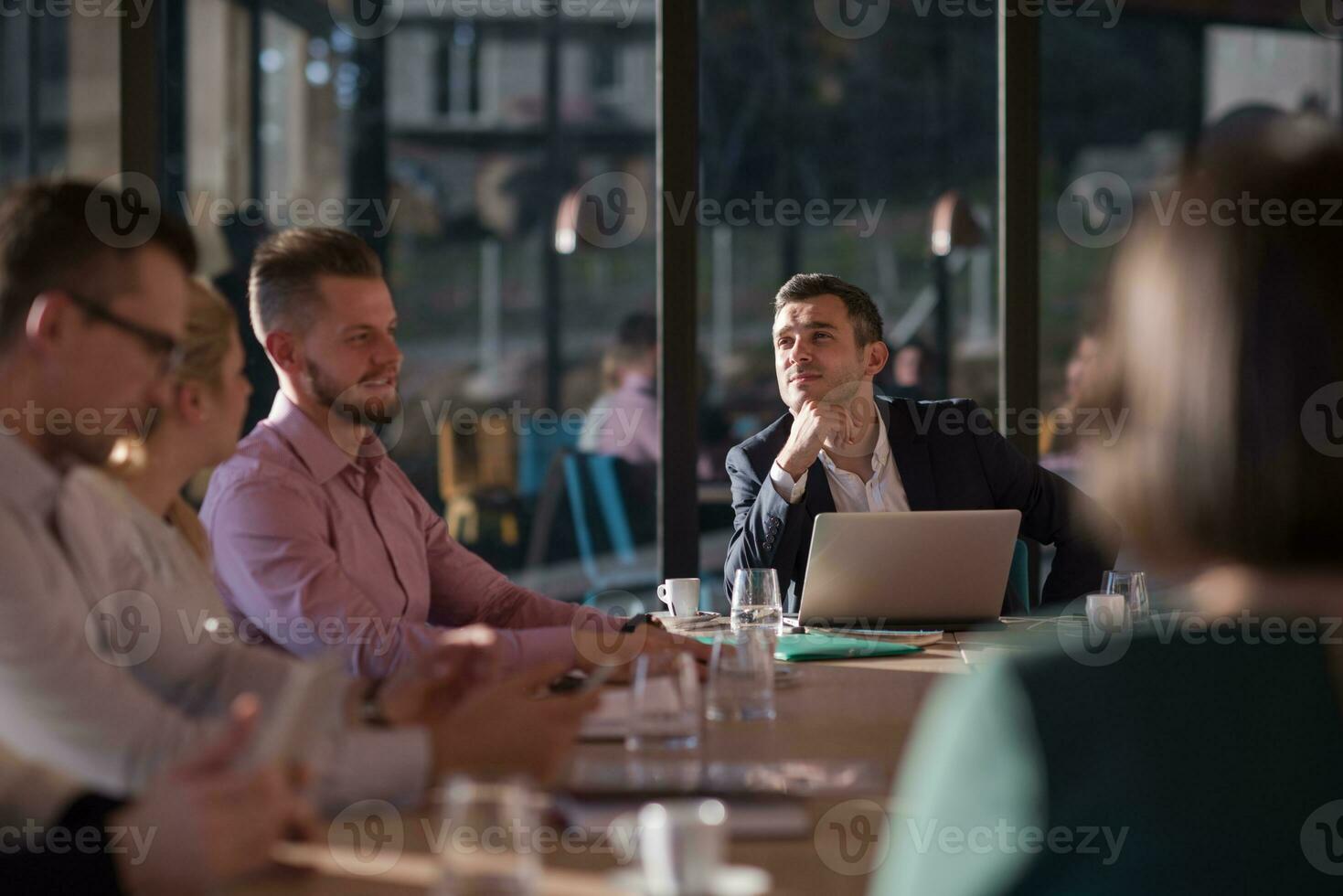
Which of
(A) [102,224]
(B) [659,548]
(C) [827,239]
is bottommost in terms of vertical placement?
(B) [659,548]

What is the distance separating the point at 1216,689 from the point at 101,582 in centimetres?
119

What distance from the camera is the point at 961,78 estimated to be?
28.3ft

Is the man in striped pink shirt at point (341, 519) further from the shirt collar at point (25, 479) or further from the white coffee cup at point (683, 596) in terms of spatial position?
the shirt collar at point (25, 479)

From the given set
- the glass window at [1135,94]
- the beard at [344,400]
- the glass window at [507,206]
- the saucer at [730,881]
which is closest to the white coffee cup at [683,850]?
the saucer at [730,881]

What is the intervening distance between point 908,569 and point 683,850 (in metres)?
1.68

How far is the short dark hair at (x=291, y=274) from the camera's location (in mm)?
2613

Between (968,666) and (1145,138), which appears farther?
(1145,138)

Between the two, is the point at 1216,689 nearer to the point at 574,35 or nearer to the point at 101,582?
the point at 101,582

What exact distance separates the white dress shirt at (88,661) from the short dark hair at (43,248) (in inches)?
6.9

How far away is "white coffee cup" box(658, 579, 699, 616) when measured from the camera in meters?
2.93

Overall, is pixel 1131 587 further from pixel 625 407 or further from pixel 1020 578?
pixel 625 407

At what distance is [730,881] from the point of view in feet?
3.93

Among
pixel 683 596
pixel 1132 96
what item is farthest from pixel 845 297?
pixel 1132 96

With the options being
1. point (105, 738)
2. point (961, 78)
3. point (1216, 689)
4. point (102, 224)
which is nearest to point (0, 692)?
point (105, 738)
